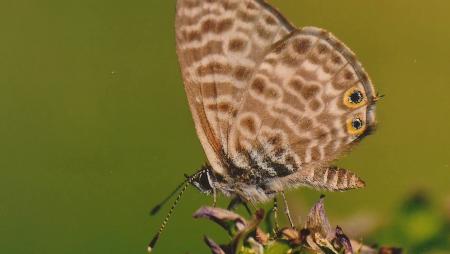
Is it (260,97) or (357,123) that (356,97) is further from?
(260,97)

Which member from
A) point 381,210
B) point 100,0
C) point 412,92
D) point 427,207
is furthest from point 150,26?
point 427,207

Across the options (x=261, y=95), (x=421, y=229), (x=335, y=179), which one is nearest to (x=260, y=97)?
(x=261, y=95)

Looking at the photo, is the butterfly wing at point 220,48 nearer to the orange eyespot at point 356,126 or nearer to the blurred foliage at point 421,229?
the orange eyespot at point 356,126

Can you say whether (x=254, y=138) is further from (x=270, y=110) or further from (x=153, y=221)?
(x=153, y=221)

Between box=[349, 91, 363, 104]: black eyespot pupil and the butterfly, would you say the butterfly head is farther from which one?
box=[349, 91, 363, 104]: black eyespot pupil

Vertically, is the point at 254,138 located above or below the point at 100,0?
below

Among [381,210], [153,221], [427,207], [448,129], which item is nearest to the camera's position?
[427,207]

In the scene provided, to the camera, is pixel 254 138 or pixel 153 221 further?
pixel 153 221

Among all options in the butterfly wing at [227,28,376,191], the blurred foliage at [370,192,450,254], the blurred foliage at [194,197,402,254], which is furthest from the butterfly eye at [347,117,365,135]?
the blurred foliage at [194,197,402,254]

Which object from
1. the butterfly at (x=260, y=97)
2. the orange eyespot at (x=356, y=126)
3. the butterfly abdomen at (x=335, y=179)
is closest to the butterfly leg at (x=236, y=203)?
the butterfly at (x=260, y=97)
